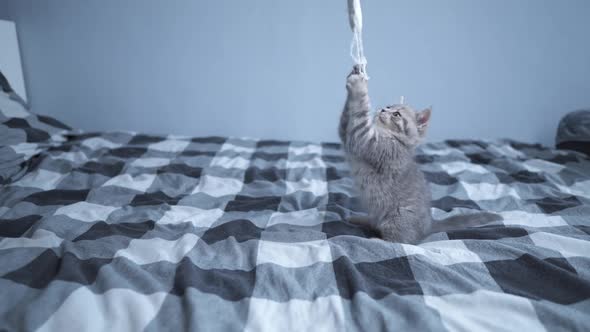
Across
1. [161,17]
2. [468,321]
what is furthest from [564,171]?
[161,17]

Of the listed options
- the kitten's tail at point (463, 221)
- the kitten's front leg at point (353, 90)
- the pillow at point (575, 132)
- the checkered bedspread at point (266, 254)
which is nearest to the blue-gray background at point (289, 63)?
the pillow at point (575, 132)

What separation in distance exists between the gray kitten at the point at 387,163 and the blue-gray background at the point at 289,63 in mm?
1155

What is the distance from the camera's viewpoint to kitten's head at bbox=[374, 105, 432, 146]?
133 centimetres

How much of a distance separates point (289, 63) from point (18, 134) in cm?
165

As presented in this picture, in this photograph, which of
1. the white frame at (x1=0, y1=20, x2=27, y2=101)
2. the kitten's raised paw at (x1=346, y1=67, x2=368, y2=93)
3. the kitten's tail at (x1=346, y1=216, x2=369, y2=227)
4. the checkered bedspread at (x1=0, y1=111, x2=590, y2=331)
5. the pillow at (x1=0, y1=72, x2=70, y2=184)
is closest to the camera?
the checkered bedspread at (x1=0, y1=111, x2=590, y2=331)

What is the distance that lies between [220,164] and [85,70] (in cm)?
138

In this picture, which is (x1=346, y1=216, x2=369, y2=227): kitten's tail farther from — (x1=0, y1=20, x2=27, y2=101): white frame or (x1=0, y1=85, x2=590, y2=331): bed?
(x1=0, y1=20, x2=27, y2=101): white frame

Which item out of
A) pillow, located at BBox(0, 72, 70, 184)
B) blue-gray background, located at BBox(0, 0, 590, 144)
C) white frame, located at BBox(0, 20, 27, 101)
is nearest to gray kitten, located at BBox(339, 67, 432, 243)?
blue-gray background, located at BBox(0, 0, 590, 144)

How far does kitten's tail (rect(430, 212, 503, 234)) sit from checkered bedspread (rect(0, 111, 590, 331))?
0.06 metres

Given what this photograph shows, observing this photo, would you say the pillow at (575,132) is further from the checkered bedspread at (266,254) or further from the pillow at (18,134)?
the pillow at (18,134)

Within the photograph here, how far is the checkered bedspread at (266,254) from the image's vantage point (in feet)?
2.40

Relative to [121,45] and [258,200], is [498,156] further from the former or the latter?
[121,45]

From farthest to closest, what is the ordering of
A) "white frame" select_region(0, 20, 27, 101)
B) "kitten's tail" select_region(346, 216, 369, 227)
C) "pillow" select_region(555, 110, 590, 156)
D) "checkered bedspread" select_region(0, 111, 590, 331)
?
"white frame" select_region(0, 20, 27, 101), "pillow" select_region(555, 110, 590, 156), "kitten's tail" select_region(346, 216, 369, 227), "checkered bedspread" select_region(0, 111, 590, 331)

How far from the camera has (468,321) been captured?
2.37 feet
